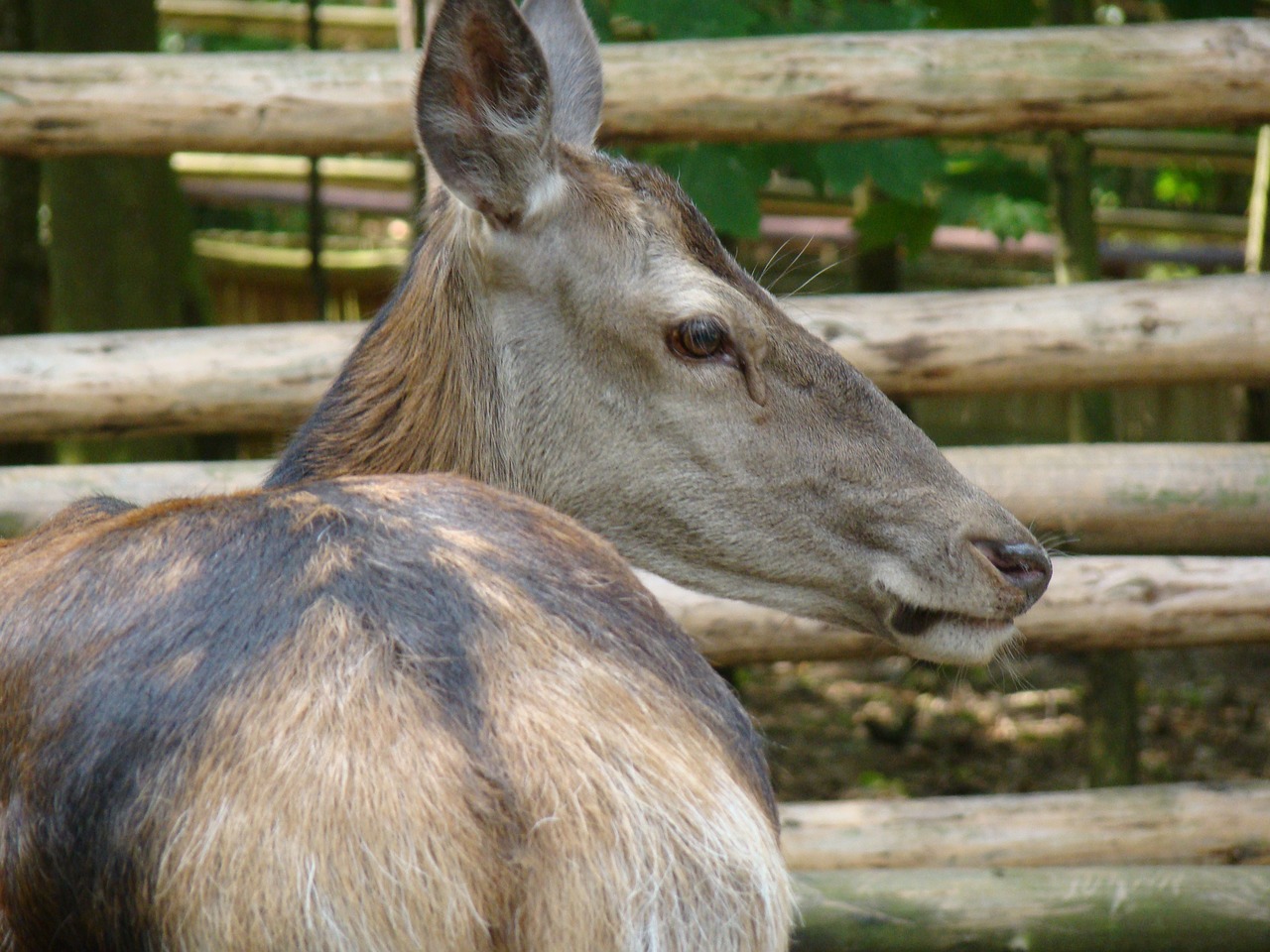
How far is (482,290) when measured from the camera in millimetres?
2586

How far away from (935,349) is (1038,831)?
1224mm

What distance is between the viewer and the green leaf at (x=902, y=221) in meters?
5.30

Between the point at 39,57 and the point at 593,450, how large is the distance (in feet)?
6.70

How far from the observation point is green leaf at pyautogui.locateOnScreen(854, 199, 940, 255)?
209 inches

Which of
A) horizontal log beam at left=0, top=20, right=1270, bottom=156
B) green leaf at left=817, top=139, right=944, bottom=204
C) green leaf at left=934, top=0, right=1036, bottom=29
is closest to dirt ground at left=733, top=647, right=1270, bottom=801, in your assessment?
green leaf at left=817, top=139, right=944, bottom=204

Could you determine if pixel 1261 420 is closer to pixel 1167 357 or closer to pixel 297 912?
pixel 1167 357

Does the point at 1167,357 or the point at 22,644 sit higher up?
the point at 22,644

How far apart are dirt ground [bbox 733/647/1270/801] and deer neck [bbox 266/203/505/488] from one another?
291cm

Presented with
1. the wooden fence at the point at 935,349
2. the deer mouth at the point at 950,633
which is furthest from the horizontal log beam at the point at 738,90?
the deer mouth at the point at 950,633

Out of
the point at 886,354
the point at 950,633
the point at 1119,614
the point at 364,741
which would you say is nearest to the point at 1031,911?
the point at 1119,614

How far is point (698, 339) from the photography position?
2562 millimetres

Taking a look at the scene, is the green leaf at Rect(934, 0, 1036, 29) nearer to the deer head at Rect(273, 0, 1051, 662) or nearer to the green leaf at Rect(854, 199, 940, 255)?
the green leaf at Rect(854, 199, 940, 255)

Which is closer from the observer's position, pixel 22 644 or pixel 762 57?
pixel 22 644

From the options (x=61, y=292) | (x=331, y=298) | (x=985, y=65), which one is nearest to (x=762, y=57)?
(x=985, y=65)
